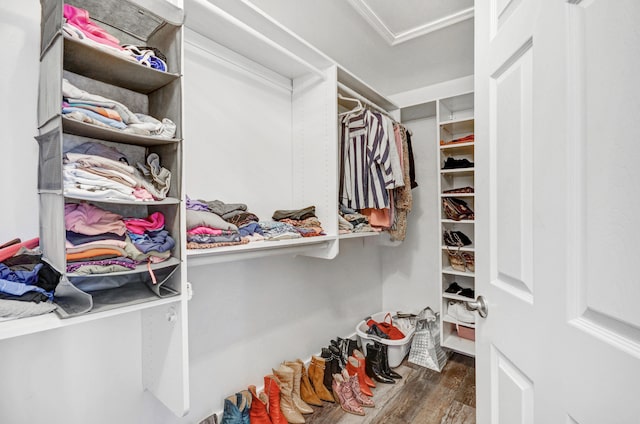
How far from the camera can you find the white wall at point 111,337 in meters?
1.05

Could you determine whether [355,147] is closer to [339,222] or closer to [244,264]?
[339,222]

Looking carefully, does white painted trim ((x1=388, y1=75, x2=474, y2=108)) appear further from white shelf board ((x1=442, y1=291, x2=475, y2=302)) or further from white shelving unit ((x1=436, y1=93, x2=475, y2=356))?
white shelf board ((x1=442, y1=291, x2=475, y2=302))

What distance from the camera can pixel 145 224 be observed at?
106 cm

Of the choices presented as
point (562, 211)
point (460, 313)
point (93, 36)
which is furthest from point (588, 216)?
point (460, 313)

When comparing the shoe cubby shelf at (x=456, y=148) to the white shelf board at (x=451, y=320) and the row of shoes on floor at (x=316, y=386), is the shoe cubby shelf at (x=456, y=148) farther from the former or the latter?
the row of shoes on floor at (x=316, y=386)

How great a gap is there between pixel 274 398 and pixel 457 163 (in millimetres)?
2182

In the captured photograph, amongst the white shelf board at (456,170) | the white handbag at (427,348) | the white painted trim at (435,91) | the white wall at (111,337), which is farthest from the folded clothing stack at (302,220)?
the white painted trim at (435,91)

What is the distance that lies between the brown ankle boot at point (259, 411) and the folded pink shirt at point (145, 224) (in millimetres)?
Answer: 1200

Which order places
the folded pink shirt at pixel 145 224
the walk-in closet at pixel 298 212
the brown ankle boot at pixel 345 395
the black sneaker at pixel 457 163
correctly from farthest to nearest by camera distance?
the black sneaker at pixel 457 163 → the brown ankle boot at pixel 345 395 → the folded pink shirt at pixel 145 224 → the walk-in closet at pixel 298 212

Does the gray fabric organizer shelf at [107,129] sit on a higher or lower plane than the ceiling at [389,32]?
lower

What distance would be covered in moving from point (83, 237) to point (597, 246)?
128 cm

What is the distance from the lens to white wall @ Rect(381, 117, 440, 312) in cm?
297

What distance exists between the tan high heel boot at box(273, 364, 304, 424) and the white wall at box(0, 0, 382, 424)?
0.14 meters

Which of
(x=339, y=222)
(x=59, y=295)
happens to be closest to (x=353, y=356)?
(x=339, y=222)
